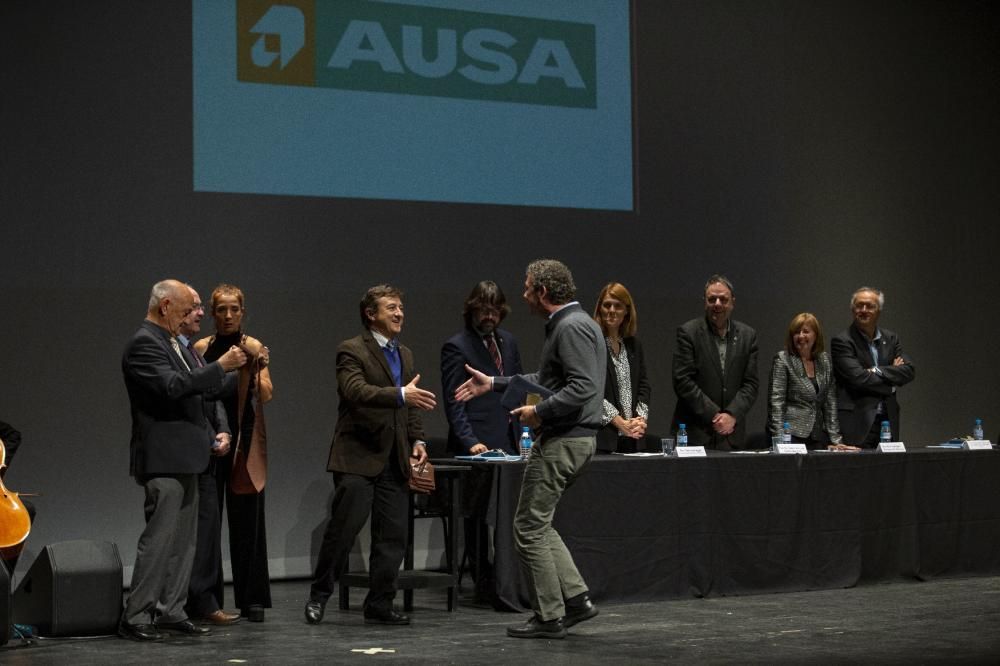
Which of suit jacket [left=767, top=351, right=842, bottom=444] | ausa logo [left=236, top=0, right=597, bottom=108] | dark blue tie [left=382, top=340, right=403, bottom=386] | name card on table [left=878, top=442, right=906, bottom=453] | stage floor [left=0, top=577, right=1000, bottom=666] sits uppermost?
ausa logo [left=236, top=0, right=597, bottom=108]

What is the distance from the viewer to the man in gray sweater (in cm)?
501

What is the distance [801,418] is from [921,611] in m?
1.45

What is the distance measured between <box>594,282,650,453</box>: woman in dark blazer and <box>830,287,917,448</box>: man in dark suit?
45.2 inches

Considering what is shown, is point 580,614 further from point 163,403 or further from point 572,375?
point 163,403

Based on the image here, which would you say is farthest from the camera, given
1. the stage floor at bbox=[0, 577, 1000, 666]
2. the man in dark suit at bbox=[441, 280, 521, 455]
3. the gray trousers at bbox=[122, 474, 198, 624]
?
the man in dark suit at bbox=[441, 280, 521, 455]

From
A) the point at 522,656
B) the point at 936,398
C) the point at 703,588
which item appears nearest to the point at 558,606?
the point at 522,656

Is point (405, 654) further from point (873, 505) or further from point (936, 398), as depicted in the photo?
point (936, 398)

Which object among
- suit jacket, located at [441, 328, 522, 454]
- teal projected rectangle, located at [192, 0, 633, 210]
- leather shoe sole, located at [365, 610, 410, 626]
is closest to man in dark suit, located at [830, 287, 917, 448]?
teal projected rectangle, located at [192, 0, 633, 210]

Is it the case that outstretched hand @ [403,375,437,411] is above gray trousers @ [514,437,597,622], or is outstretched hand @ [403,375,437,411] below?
above

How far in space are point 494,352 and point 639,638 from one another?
1.78m

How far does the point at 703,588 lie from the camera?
6148 millimetres

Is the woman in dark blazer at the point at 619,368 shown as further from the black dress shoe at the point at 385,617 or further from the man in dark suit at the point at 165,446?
the man in dark suit at the point at 165,446

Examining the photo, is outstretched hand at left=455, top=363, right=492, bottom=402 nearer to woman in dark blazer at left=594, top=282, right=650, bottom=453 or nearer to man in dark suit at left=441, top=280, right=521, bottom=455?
man in dark suit at left=441, top=280, right=521, bottom=455

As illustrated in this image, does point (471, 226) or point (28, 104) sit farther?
point (471, 226)
